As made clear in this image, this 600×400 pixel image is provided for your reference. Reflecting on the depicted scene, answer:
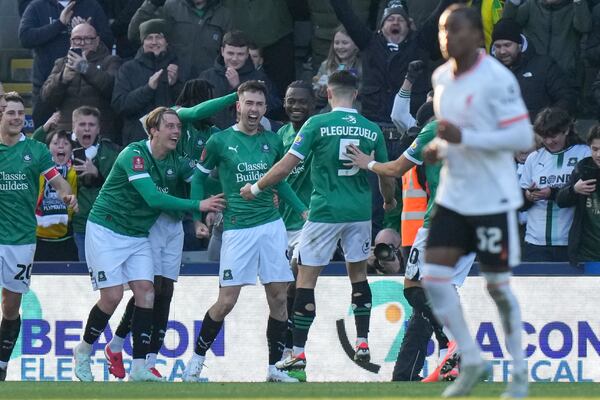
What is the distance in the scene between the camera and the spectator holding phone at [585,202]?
13312 millimetres

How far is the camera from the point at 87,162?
15188 millimetres

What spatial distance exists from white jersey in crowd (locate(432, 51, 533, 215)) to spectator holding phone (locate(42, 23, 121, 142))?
8.48 m

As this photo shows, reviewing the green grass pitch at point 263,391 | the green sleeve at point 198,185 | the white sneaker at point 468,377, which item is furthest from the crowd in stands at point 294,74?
Answer: the white sneaker at point 468,377

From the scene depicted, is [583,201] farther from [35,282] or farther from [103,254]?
[35,282]

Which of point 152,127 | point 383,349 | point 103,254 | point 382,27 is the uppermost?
point 382,27

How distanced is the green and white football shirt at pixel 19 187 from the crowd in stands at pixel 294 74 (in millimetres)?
1322

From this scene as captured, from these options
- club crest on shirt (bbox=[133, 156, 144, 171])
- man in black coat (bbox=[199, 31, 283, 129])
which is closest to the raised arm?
man in black coat (bbox=[199, 31, 283, 129])

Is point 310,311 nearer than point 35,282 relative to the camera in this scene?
Yes

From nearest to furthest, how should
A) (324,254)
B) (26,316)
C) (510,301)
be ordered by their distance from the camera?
(510,301), (324,254), (26,316)

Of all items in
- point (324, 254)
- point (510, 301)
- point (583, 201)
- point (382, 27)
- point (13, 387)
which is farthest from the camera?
point (382, 27)

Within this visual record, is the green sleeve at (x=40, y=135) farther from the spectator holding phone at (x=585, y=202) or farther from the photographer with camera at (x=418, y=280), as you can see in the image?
the spectator holding phone at (x=585, y=202)

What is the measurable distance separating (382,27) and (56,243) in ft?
13.6

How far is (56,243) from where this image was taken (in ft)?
50.5

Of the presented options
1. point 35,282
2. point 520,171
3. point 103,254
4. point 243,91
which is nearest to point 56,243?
point 35,282
